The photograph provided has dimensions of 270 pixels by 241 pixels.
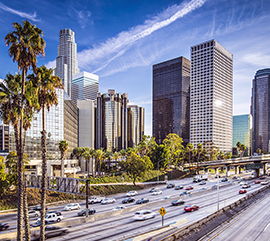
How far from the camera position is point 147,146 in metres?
111

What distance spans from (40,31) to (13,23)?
2709 mm

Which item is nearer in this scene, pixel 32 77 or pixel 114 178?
pixel 32 77

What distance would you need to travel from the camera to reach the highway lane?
28328mm

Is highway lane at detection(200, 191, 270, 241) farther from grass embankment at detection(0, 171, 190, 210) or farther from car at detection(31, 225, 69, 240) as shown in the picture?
grass embankment at detection(0, 171, 190, 210)

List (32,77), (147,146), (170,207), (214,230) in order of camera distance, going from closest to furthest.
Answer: (32,77), (214,230), (170,207), (147,146)

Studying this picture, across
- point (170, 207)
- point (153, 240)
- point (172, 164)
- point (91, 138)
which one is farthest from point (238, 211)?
point (91, 138)

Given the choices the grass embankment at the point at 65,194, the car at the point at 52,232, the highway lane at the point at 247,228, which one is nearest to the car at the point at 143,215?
the car at the point at 52,232

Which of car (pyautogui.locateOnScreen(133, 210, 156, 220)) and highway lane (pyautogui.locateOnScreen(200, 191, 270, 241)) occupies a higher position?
highway lane (pyautogui.locateOnScreen(200, 191, 270, 241))

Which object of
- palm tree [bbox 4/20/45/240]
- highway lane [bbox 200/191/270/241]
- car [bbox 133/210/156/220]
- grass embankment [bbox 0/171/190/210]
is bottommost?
grass embankment [bbox 0/171/190/210]

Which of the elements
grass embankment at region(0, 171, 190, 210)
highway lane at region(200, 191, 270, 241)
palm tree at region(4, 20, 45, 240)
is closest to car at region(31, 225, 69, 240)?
palm tree at region(4, 20, 45, 240)

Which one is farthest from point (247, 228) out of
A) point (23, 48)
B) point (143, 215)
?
point (23, 48)

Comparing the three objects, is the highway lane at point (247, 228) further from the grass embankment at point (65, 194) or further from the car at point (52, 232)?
the grass embankment at point (65, 194)

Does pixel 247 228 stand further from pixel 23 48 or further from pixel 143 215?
pixel 23 48

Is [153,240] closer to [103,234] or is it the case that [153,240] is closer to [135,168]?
[103,234]
